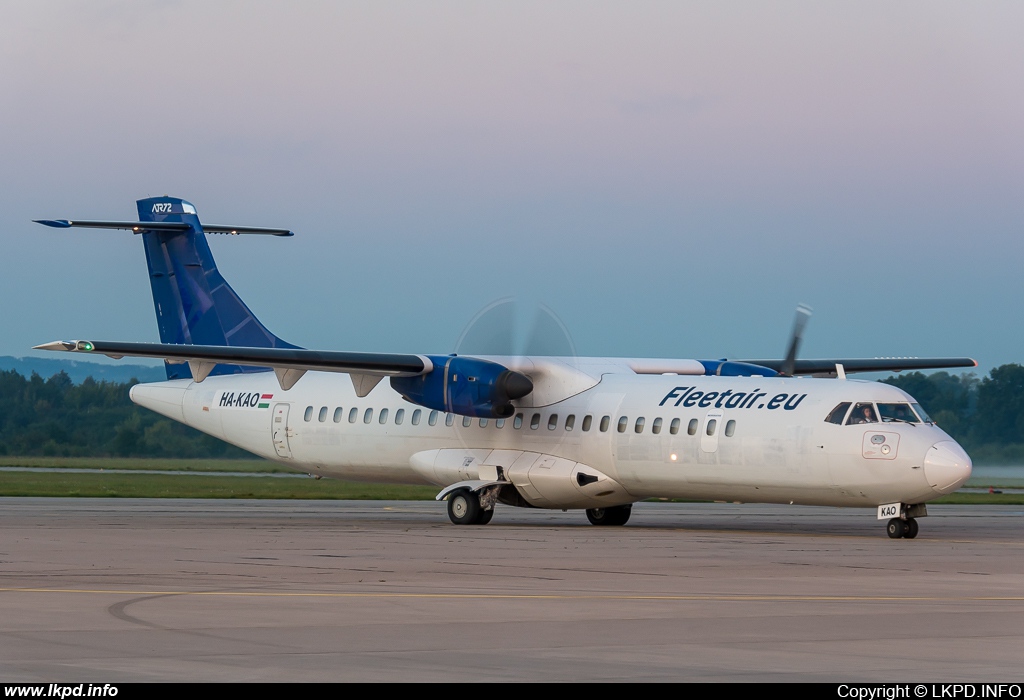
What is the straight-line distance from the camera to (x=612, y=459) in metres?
23.7

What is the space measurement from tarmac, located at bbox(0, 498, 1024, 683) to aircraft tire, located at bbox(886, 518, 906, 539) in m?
0.36

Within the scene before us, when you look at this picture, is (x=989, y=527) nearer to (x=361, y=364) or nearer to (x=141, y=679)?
(x=361, y=364)

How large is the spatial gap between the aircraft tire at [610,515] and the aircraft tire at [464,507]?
A: 2.24 m

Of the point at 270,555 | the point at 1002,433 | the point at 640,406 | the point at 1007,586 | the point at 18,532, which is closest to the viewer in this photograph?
the point at 1007,586

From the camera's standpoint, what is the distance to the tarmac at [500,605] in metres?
8.55

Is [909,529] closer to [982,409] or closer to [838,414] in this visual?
[838,414]

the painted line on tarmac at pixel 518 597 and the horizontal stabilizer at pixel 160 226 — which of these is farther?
the horizontal stabilizer at pixel 160 226

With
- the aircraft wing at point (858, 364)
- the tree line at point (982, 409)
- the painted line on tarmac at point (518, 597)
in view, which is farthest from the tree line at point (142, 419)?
the painted line on tarmac at point (518, 597)

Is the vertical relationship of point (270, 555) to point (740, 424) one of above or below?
below

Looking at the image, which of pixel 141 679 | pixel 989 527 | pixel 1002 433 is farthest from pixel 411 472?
pixel 1002 433

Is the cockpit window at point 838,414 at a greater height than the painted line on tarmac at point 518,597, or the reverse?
the cockpit window at point 838,414

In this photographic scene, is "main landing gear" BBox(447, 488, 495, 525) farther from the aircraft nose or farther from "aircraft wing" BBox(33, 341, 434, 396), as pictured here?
the aircraft nose

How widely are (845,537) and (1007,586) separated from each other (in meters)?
8.06

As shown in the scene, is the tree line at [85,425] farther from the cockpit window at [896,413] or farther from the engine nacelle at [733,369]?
the cockpit window at [896,413]
